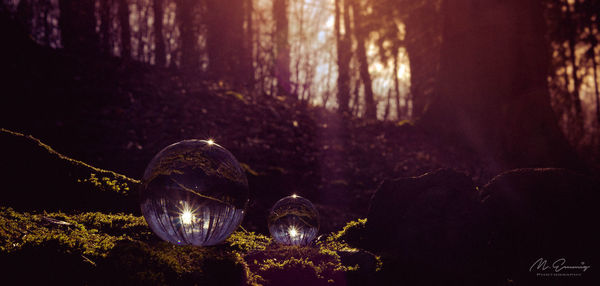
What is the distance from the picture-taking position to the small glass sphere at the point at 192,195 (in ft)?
10.7

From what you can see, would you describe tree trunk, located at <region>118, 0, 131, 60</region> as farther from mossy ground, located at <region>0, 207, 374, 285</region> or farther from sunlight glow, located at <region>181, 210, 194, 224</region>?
sunlight glow, located at <region>181, 210, 194, 224</region>

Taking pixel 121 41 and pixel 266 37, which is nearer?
pixel 121 41

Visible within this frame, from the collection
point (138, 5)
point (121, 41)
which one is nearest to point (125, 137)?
point (121, 41)

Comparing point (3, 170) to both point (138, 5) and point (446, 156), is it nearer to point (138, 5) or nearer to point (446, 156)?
point (446, 156)

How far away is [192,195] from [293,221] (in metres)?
1.64

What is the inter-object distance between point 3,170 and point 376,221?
399 cm

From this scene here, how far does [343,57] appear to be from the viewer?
22.0m

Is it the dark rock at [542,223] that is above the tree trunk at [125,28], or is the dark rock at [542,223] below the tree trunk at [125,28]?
below

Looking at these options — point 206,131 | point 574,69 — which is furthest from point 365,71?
point 206,131

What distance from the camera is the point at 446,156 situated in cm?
1209

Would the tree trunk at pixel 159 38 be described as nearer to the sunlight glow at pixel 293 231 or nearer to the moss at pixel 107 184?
the moss at pixel 107 184

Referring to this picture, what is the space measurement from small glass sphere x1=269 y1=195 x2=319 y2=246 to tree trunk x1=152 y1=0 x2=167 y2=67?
513 inches
